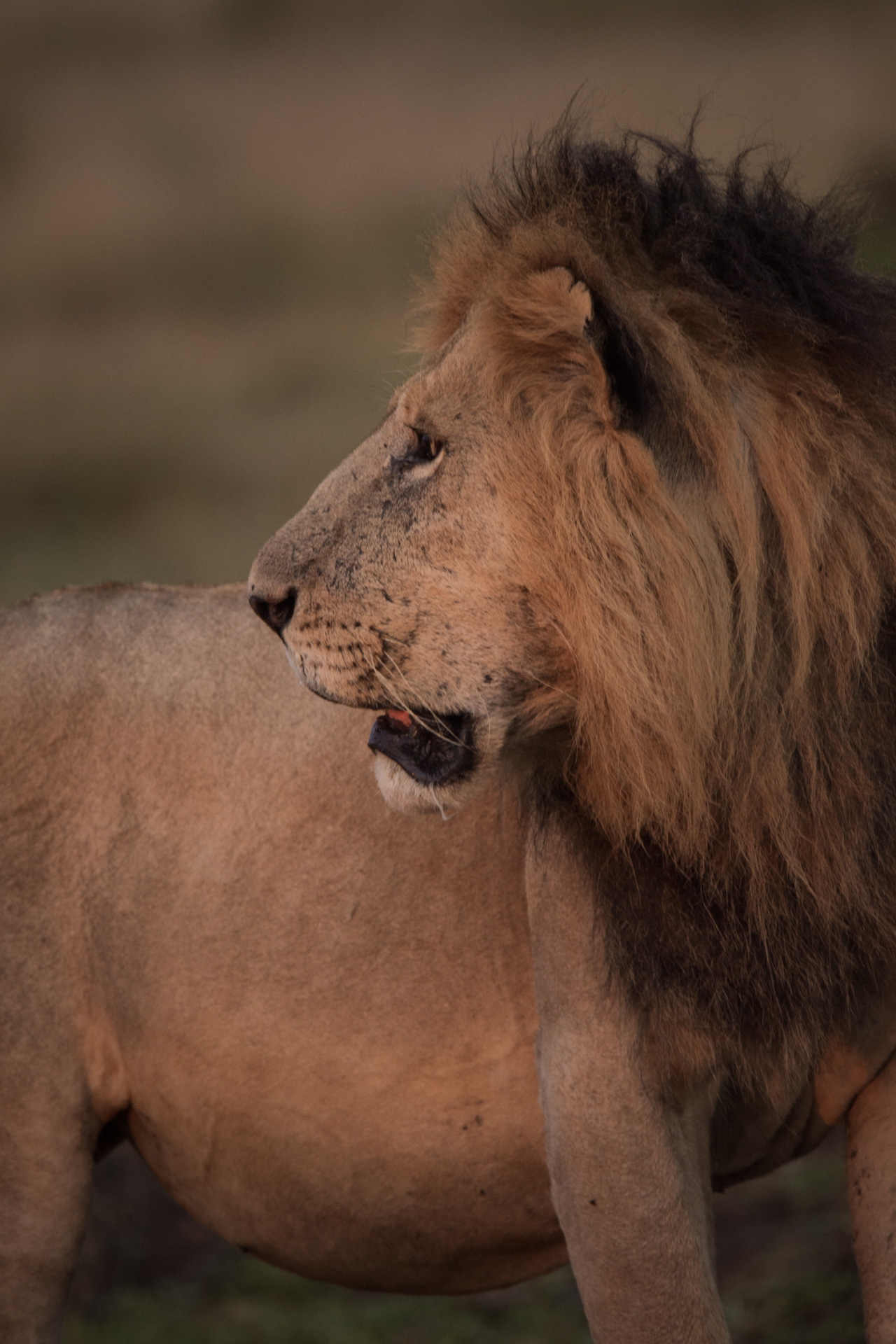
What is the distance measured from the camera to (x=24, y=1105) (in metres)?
2.96

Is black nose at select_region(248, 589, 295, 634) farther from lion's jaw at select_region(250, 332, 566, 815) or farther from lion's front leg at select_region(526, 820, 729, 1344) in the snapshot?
lion's front leg at select_region(526, 820, 729, 1344)

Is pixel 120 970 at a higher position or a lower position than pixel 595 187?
lower

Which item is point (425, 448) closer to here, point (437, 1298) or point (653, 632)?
point (653, 632)

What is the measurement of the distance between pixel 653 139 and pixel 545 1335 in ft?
9.79

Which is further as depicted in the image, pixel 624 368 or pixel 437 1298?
pixel 437 1298

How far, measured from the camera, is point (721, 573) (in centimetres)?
213

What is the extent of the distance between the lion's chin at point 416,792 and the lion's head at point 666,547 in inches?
0.4

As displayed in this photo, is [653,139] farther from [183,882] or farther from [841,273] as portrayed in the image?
[183,882]

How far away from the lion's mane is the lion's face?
0.10 ft

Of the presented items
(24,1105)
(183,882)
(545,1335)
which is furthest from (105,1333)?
(183,882)

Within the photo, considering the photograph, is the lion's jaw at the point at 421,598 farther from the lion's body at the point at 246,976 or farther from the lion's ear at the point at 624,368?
the lion's body at the point at 246,976

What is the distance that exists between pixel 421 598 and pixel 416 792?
12.7 inches

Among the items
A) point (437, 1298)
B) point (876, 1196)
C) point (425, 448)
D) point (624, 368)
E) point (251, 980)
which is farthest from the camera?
point (437, 1298)

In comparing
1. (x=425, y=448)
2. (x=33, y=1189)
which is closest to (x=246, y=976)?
(x=33, y=1189)
